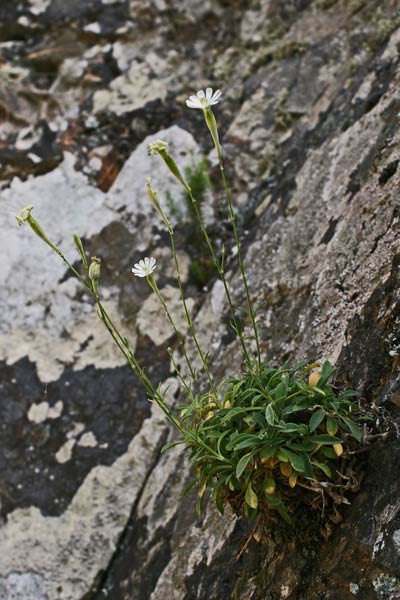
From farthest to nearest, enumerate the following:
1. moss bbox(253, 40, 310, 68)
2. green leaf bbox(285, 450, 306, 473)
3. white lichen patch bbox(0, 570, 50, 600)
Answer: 1. moss bbox(253, 40, 310, 68)
2. white lichen patch bbox(0, 570, 50, 600)
3. green leaf bbox(285, 450, 306, 473)

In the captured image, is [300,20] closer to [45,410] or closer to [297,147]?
[297,147]

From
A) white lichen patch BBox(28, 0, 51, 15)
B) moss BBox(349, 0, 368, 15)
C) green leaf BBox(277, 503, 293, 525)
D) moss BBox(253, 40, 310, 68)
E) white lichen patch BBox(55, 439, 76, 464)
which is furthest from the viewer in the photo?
white lichen patch BBox(28, 0, 51, 15)

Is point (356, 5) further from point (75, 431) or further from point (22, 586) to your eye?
point (22, 586)

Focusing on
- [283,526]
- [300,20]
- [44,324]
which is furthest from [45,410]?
[300,20]

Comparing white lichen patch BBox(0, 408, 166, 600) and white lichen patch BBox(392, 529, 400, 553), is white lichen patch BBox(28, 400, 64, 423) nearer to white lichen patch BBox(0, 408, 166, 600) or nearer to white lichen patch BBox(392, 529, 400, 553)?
white lichen patch BBox(0, 408, 166, 600)

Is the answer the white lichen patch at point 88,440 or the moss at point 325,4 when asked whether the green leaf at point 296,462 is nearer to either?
the white lichen patch at point 88,440

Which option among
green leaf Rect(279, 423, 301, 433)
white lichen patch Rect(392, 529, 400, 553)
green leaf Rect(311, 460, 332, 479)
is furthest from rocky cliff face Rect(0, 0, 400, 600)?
green leaf Rect(279, 423, 301, 433)

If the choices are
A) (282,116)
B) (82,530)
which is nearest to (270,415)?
(82,530)
